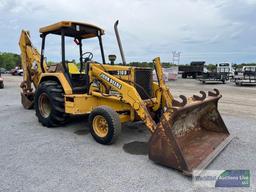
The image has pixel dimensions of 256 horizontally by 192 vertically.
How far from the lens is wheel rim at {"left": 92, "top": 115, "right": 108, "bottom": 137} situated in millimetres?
4426

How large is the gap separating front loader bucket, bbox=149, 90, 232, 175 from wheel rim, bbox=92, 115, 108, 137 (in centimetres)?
122

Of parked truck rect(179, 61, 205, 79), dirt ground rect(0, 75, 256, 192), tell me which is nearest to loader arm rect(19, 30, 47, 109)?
dirt ground rect(0, 75, 256, 192)

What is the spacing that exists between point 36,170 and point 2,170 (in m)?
0.49

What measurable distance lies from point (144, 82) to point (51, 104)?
2.19 metres

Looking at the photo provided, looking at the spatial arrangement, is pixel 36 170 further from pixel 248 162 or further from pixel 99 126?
pixel 248 162

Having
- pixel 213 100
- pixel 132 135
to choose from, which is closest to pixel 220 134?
pixel 213 100

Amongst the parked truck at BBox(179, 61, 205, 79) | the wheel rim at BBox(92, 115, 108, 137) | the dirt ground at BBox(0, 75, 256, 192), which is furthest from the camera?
the parked truck at BBox(179, 61, 205, 79)

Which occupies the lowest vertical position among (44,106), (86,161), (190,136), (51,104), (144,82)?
(86,161)

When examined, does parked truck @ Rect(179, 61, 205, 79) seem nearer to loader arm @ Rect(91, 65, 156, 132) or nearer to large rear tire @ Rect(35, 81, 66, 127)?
large rear tire @ Rect(35, 81, 66, 127)

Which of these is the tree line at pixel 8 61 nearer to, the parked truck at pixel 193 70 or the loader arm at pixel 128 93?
the parked truck at pixel 193 70


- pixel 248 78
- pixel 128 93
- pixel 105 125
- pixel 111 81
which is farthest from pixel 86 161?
pixel 248 78

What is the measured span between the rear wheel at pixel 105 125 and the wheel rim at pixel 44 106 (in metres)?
1.84

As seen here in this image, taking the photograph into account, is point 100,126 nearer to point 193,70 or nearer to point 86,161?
point 86,161

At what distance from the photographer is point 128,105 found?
475 centimetres
